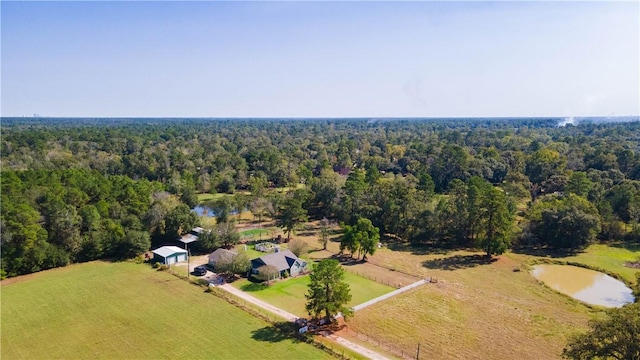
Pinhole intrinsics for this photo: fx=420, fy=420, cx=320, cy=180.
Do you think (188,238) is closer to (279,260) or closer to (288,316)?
(279,260)

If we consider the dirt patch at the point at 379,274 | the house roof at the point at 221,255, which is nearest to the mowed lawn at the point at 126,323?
the house roof at the point at 221,255

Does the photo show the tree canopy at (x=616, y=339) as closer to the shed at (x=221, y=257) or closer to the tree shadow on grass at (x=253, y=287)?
the tree shadow on grass at (x=253, y=287)

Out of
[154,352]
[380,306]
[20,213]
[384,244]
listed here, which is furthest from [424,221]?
[20,213]

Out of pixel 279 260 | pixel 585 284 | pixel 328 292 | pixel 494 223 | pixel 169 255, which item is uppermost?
pixel 494 223

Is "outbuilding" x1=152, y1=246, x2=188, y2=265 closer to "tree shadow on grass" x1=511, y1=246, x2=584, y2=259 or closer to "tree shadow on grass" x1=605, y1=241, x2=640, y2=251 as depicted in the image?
"tree shadow on grass" x1=511, y1=246, x2=584, y2=259

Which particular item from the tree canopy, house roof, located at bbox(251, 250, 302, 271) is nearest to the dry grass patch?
the tree canopy

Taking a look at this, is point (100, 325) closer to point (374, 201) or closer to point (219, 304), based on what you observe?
point (219, 304)

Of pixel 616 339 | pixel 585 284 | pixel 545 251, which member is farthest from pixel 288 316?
pixel 545 251
